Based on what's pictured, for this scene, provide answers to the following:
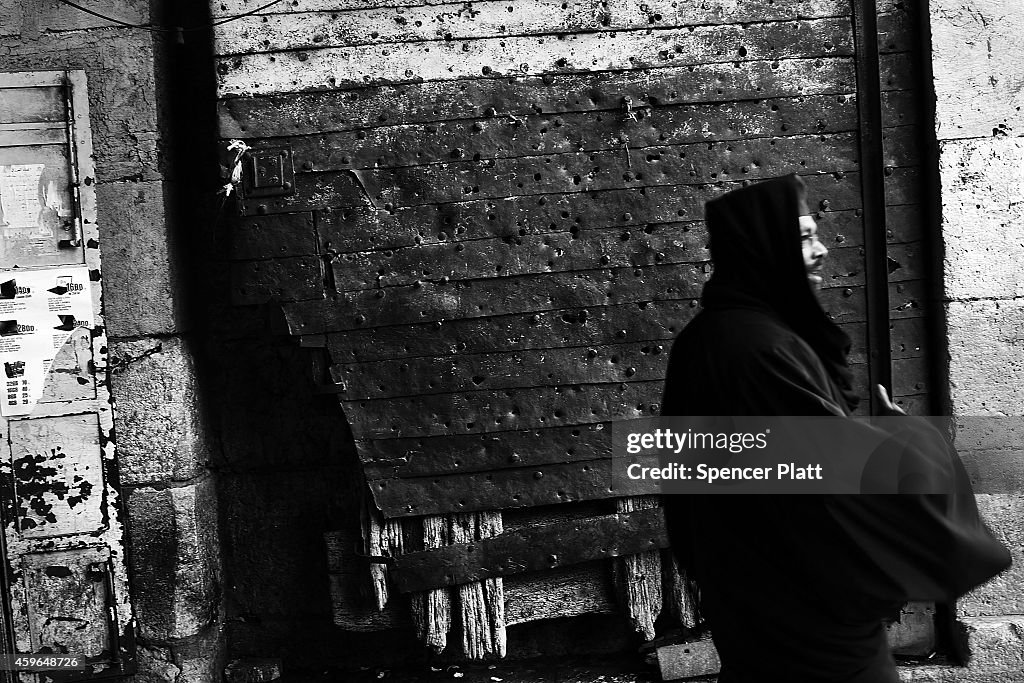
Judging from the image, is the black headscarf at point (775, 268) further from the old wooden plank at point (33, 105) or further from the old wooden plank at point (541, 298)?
the old wooden plank at point (33, 105)

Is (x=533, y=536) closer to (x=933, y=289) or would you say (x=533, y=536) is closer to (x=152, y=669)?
(x=152, y=669)

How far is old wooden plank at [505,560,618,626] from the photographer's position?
3.62 metres

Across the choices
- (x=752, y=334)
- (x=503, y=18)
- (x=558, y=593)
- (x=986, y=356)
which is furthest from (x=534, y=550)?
(x=503, y=18)

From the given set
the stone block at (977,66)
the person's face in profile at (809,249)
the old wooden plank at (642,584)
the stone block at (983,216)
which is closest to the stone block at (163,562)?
the old wooden plank at (642,584)

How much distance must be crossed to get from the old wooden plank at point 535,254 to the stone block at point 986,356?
3.92ft

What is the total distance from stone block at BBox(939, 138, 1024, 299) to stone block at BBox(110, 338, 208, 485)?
11.6 ft

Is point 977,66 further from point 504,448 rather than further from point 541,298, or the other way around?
point 504,448

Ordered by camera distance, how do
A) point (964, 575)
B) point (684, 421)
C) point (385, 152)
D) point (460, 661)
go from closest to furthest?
1. point (964, 575)
2. point (684, 421)
3. point (385, 152)
4. point (460, 661)

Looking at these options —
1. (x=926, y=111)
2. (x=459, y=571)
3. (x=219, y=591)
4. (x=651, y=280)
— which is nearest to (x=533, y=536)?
(x=459, y=571)

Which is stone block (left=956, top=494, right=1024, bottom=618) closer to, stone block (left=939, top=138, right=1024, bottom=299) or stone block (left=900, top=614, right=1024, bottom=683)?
stone block (left=900, top=614, right=1024, bottom=683)

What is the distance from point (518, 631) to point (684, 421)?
7.60ft

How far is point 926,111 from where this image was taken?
11.7 feet

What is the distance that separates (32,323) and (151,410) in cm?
64

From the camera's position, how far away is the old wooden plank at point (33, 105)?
137 inches
